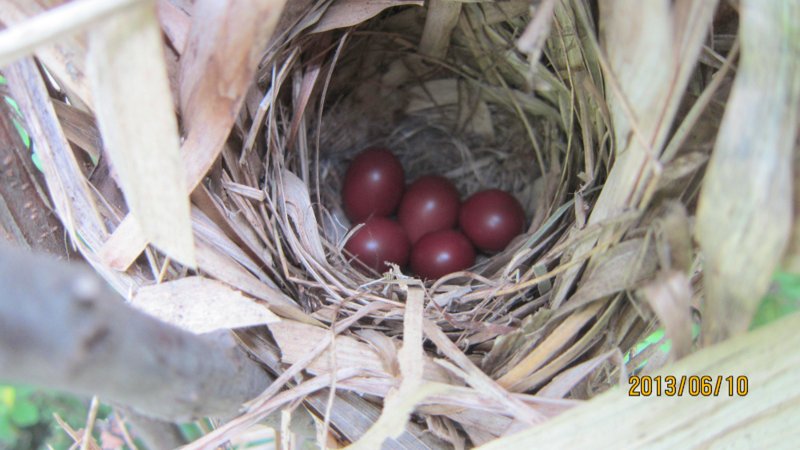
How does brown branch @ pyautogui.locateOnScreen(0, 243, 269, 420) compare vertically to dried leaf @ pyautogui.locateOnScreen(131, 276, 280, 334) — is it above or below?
below

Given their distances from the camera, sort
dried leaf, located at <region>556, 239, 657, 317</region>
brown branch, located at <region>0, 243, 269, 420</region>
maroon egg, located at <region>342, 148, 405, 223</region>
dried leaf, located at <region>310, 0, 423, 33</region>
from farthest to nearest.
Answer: maroon egg, located at <region>342, 148, 405, 223</region>
dried leaf, located at <region>310, 0, 423, 33</region>
dried leaf, located at <region>556, 239, 657, 317</region>
brown branch, located at <region>0, 243, 269, 420</region>

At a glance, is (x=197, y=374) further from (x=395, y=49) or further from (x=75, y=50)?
(x=395, y=49)

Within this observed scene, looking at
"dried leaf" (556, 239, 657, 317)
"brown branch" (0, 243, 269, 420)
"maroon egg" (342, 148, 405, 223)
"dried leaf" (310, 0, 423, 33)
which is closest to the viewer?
"brown branch" (0, 243, 269, 420)

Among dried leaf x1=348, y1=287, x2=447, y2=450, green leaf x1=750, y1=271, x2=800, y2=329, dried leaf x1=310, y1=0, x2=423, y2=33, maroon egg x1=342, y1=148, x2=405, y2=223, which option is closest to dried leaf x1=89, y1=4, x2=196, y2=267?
dried leaf x1=348, y1=287, x2=447, y2=450

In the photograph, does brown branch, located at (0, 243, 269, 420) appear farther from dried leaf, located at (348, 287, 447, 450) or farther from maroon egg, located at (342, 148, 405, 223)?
maroon egg, located at (342, 148, 405, 223)

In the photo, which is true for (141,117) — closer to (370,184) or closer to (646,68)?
(646,68)
